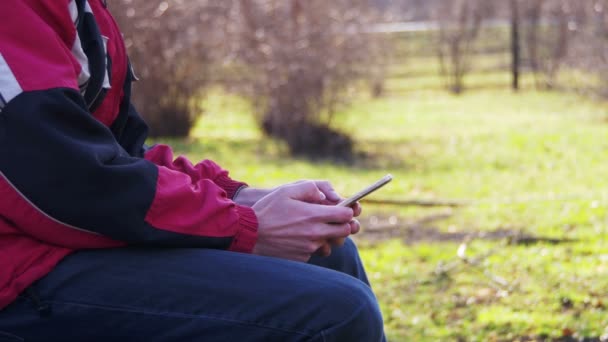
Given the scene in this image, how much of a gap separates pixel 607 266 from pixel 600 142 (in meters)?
6.25

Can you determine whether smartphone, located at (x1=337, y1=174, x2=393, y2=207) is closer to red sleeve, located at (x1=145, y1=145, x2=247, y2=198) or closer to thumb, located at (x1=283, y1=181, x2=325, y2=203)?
thumb, located at (x1=283, y1=181, x2=325, y2=203)

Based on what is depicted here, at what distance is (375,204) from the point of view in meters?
7.50

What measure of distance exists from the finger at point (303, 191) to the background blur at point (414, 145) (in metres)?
1.98

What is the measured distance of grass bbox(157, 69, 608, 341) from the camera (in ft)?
13.2

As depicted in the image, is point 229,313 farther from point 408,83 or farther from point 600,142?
point 408,83

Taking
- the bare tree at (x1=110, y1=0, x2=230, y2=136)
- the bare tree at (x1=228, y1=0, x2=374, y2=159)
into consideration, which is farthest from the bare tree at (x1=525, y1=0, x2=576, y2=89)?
the bare tree at (x1=110, y1=0, x2=230, y2=136)

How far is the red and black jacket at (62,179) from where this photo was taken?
1.51 meters

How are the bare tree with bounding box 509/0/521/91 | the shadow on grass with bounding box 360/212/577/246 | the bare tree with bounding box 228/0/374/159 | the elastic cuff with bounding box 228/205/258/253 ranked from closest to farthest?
the elastic cuff with bounding box 228/205/258/253 → the shadow on grass with bounding box 360/212/577/246 → the bare tree with bounding box 228/0/374/159 → the bare tree with bounding box 509/0/521/91

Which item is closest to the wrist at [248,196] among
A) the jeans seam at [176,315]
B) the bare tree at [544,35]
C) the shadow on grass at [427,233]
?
the jeans seam at [176,315]

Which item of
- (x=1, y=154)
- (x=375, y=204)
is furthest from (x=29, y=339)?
(x=375, y=204)

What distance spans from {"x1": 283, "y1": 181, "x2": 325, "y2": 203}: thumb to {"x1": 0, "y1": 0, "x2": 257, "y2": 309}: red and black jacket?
0.17 m

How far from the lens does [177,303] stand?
1590mm

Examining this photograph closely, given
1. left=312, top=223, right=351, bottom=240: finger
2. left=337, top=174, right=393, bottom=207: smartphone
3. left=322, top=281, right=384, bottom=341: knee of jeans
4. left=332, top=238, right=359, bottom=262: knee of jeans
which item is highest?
left=337, top=174, right=393, bottom=207: smartphone

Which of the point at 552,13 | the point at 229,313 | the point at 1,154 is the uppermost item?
the point at 1,154
